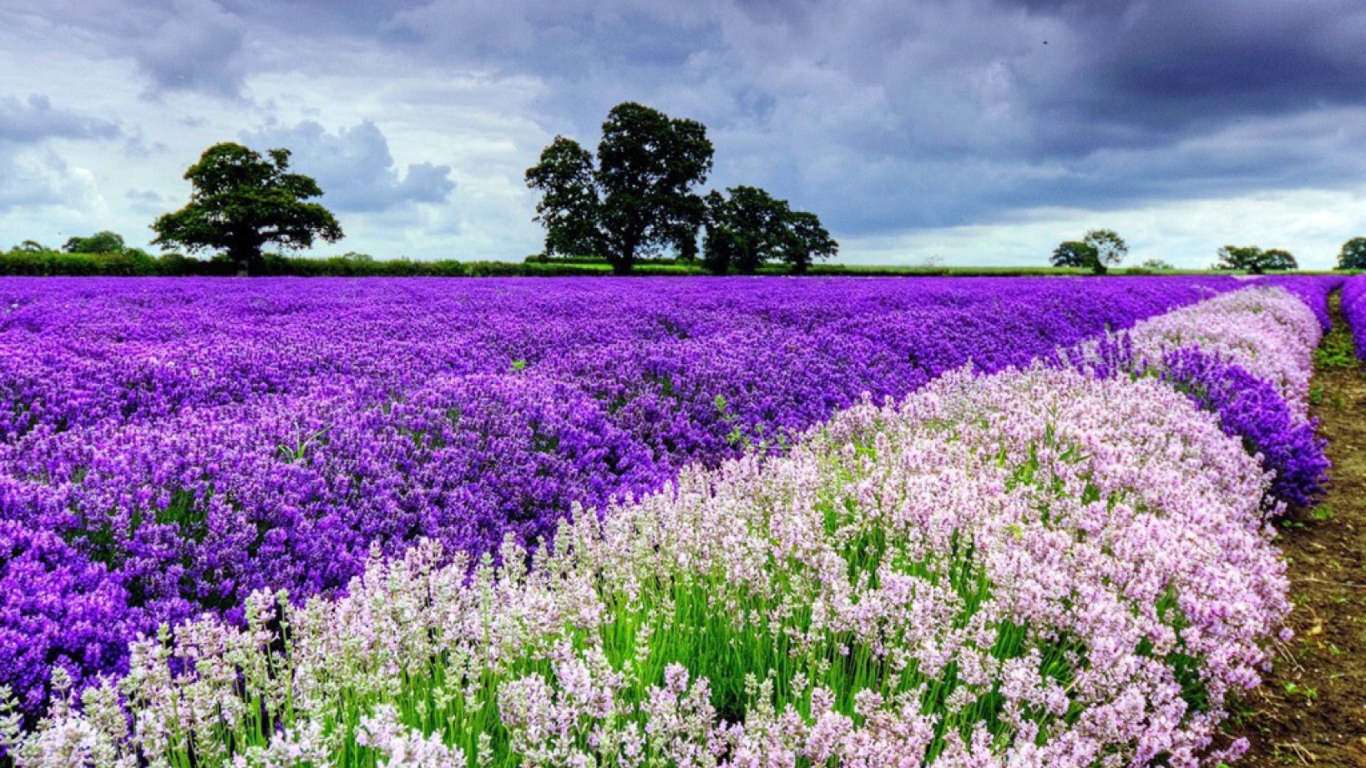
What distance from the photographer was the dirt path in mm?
3309

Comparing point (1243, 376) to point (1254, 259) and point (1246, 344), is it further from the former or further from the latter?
point (1254, 259)

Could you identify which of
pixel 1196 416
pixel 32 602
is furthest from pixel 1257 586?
pixel 32 602

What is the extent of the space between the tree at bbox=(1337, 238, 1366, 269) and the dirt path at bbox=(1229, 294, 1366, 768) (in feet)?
361

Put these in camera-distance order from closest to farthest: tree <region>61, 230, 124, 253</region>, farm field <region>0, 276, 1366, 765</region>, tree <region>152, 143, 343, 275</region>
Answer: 1. farm field <region>0, 276, 1366, 765</region>
2. tree <region>152, 143, 343, 275</region>
3. tree <region>61, 230, 124, 253</region>

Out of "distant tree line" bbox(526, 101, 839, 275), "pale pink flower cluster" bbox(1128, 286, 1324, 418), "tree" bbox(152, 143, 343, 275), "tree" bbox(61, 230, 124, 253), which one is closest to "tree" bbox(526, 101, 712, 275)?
"distant tree line" bbox(526, 101, 839, 275)

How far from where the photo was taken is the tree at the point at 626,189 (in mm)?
37844

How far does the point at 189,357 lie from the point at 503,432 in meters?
3.10

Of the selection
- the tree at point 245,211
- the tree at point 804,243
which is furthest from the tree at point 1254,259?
the tree at point 245,211

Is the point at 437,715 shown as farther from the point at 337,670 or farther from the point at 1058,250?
the point at 1058,250

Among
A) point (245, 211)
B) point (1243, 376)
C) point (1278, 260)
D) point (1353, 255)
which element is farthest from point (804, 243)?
point (1353, 255)

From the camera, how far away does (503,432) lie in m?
4.59

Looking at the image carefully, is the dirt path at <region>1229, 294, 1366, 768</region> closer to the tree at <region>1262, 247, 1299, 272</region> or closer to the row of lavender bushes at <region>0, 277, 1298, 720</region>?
the row of lavender bushes at <region>0, 277, 1298, 720</region>

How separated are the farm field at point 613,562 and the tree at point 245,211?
108ft

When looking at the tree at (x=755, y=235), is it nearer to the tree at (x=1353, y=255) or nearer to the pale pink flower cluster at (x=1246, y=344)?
the pale pink flower cluster at (x=1246, y=344)
